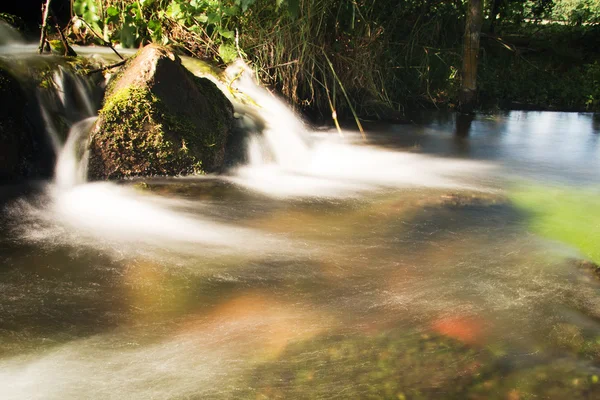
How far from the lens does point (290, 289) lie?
9.39 ft

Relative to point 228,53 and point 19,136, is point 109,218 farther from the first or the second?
point 228,53

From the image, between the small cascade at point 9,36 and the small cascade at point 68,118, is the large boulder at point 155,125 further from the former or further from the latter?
the small cascade at point 9,36

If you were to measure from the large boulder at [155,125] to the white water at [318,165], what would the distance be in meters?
0.39

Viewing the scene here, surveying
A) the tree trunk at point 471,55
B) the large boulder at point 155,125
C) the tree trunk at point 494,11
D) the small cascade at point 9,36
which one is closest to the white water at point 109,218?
the large boulder at point 155,125

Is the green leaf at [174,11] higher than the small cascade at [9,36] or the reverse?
higher

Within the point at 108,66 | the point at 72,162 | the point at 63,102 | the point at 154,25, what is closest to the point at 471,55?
the point at 154,25

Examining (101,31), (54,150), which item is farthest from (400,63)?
(54,150)

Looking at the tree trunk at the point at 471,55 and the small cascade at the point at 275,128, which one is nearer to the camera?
the small cascade at the point at 275,128

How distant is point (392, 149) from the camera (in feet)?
20.2

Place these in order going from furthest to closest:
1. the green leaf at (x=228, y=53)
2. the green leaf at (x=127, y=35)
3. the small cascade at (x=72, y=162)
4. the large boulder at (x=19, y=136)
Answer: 1. the green leaf at (x=228, y=53)
2. the green leaf at (x=127, y=35)
3. the small cascade at (x=72, y=162)
4. the large boulder at (x=19, y=136)

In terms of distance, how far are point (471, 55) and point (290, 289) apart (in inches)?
224

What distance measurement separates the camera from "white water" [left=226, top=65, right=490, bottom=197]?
476cm

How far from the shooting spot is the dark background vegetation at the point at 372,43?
248 inches

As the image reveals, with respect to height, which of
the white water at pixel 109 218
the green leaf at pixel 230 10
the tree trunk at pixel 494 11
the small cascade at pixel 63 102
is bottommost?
the white water at pixel 109 218
